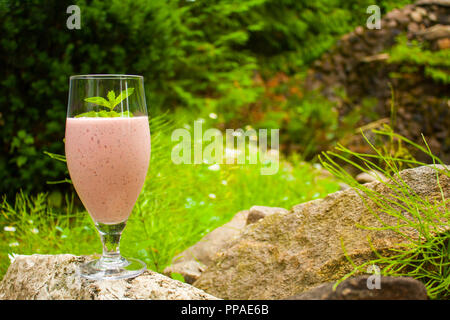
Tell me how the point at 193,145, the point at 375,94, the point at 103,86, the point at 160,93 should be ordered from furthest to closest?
1. the point at 375,94
2. the point at 160,93
3. the point at 193,145
4. the point at 103,86

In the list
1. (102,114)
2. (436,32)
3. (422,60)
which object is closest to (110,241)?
(102,114)

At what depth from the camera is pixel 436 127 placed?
4996mm

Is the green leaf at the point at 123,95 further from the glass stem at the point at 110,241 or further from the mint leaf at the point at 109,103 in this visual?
the glass stem at the point at 110,241

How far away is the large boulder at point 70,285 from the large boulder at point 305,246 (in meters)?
0.42

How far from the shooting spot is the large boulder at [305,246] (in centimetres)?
155

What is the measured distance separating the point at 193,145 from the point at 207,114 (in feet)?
5.60

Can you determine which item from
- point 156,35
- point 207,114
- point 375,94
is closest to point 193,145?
point 156,35

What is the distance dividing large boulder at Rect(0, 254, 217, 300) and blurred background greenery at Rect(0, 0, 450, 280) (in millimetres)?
783

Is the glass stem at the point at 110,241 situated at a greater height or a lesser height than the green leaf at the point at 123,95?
lesser

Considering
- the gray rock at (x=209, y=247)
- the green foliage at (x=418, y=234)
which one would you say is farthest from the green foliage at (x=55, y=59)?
the green foliage at (x=418, y=234)

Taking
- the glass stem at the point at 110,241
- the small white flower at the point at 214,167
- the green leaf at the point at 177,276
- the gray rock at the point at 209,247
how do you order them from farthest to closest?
the small white flower at the point at 214,167, the gray rock at the point at 209,247, the green leaf at the point at 177,276, the glass stem at the point at 110,241

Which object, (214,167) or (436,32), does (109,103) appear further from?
(436,32)

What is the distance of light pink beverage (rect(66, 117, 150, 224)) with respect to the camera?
4.43 feet
